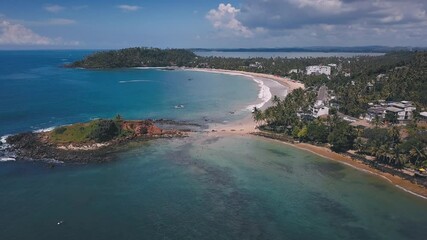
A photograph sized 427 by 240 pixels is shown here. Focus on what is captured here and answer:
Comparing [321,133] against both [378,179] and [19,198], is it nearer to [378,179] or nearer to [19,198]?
[378,179]

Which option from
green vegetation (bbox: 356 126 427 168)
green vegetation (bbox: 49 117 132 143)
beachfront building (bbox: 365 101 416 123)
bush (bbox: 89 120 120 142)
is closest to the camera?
green vegetation (bbox: 356 126 427 168)

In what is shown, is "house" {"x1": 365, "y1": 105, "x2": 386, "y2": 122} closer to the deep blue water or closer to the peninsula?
the deep blue water

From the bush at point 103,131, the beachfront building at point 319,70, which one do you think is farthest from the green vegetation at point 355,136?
the beachfront building at point 319,70

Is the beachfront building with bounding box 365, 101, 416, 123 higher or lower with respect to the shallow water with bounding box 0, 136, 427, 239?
higher

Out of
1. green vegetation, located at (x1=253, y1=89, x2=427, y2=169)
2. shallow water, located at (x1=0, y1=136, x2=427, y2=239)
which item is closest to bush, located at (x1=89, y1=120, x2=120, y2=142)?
shallow water, located at (x1=0, y1=136, x2=427, y2=239)

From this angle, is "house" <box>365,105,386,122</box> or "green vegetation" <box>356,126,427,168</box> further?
"house" <box>365,105,386,122</box>

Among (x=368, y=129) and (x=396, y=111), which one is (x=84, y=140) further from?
(x=396, y=111)

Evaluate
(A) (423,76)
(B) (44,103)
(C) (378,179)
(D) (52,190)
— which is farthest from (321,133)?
(B) (44,103)
